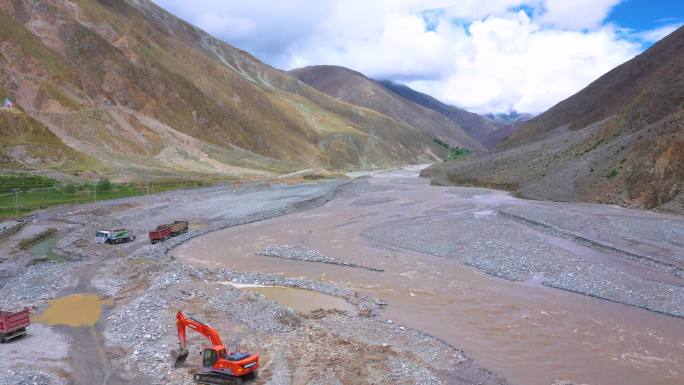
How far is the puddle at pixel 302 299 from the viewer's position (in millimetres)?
22125

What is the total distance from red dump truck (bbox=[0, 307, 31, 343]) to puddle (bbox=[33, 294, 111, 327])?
1852mm

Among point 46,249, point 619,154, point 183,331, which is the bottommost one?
point 46,249

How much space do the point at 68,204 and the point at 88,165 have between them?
21946 mm

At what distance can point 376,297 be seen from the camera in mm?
23734

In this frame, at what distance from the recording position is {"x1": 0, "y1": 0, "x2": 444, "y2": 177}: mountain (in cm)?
7581

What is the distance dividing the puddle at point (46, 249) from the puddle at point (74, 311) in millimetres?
9852

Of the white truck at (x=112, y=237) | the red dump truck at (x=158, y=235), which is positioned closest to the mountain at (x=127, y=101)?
the white truck at (x=112, y=237)

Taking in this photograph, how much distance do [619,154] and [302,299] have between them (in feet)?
136

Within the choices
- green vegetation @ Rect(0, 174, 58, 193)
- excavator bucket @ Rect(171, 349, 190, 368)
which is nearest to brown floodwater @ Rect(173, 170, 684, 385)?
excavator bucket @ Rect(171, 349, 190, 368)

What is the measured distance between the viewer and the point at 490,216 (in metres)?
44.8

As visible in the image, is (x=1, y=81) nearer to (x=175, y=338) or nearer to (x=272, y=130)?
(x=272, y=130)

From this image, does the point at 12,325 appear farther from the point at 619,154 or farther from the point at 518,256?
the point at 619,154

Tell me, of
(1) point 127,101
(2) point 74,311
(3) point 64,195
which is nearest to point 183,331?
(2) point 74,311

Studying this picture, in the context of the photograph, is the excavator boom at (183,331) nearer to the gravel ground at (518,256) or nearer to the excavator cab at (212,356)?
the excavator cab at (212,356)
